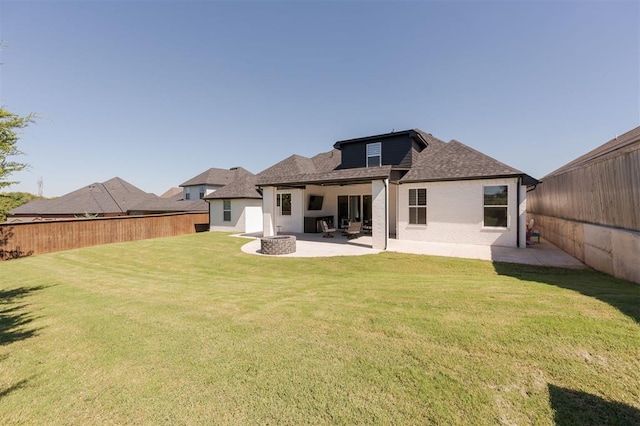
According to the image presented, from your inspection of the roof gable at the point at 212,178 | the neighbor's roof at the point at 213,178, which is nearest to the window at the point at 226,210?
the neighbor's roof at the point at 213,178

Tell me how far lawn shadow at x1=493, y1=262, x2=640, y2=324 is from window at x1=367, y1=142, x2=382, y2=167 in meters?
9.79

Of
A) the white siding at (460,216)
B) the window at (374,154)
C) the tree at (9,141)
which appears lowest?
the white siding at (460,216)

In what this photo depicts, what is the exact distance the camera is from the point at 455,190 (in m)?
13.4

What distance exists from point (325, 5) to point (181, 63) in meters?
9.75

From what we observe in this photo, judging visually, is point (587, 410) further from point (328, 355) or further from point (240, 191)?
point (240, 191)

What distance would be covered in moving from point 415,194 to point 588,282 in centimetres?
839

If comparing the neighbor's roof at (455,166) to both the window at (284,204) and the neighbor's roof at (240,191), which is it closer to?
the window at (284,204)

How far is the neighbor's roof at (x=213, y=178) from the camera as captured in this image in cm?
3447

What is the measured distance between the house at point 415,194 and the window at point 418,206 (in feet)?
0.18

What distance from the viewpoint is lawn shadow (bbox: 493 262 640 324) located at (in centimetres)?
459

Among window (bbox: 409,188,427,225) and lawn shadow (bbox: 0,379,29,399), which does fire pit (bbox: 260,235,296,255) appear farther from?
lawn shadow (bbox: 0,379,29,399)

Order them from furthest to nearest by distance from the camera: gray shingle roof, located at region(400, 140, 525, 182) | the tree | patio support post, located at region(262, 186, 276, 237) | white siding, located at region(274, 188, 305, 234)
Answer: white siding, located at region(274, 188, 305, 234)
patio support post, located at region(262, 186, 276, 237)
gray shingle roof, located at region(400, 140, 525, 182)
the tree

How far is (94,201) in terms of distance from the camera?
2980 cm

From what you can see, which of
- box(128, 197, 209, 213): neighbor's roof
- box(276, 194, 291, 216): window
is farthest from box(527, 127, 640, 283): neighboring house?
box(128, 197, 209, 213): neighbor's roof
